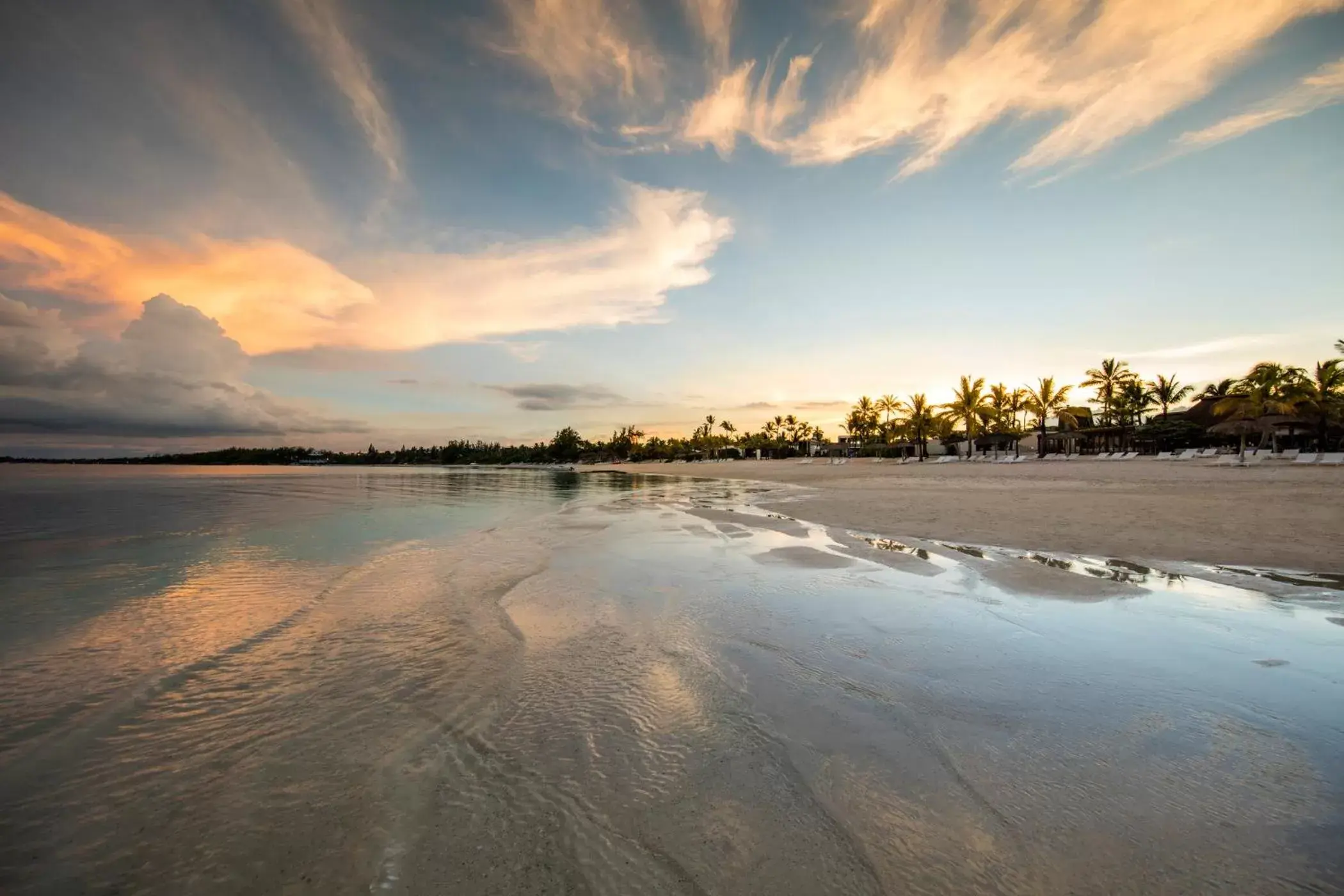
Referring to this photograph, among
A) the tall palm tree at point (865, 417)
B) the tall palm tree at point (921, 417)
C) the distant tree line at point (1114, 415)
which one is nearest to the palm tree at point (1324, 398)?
the distant tree line at point (1114, 415)

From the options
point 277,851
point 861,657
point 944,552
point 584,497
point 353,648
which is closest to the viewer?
point 277,851

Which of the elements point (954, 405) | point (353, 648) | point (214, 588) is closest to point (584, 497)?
point (214, 588)

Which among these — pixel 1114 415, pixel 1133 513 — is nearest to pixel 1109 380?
pixel 1114 415

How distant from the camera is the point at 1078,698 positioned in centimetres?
440

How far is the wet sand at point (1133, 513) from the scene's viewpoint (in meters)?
10.3

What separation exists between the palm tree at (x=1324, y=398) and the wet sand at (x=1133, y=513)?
29.7m

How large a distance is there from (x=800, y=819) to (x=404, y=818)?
7.30 feet

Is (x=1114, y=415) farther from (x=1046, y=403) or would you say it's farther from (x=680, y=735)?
(x=680, y=735)

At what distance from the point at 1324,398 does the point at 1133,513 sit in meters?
57.5

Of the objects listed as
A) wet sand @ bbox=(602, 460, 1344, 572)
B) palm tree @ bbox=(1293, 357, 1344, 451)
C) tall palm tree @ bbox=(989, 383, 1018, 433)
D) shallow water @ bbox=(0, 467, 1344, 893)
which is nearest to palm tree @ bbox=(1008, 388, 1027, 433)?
tall palm tree @ bbox=(989, 383, 1018, 433)

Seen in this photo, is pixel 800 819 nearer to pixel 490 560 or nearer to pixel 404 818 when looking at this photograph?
pixel 404 818

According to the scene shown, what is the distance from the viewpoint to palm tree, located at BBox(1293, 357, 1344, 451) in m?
47.0

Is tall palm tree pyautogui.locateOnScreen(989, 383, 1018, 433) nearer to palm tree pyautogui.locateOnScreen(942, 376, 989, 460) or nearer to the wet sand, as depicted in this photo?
palm tree pyautogui.locateOnScreen(942, 376, 989, 460)

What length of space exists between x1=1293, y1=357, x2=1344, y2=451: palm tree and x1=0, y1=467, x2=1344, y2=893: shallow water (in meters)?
62.2
